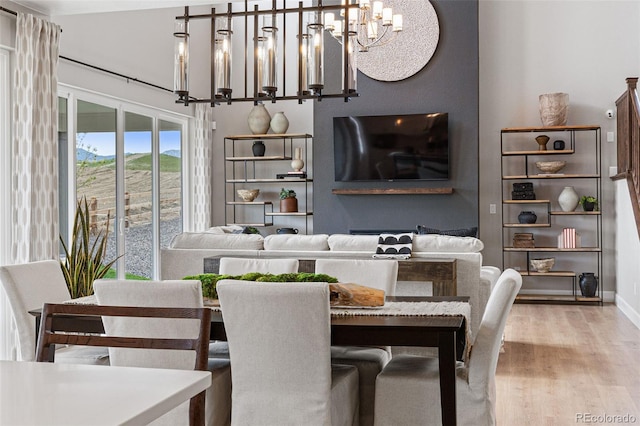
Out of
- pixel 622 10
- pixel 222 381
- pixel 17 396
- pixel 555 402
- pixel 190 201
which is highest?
pixel 622 10

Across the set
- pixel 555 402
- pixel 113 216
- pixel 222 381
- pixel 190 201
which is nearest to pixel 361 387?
pixel 222 381

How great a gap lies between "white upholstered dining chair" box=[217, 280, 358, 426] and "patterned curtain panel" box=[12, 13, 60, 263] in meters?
3.04

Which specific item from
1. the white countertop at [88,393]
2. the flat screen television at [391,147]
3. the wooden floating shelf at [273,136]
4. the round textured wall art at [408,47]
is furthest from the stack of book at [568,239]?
the white countertop at [88,393]

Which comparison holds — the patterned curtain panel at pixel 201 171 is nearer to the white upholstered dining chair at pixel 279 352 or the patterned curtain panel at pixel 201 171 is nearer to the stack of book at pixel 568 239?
the stack of book at pixel 568 239

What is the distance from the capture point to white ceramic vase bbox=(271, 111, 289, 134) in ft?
32.7

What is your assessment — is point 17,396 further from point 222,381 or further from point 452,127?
point 452,127

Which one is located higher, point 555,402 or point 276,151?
point 276,151

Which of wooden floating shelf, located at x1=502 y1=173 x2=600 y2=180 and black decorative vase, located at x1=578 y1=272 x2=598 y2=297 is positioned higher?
wooden floating shelf, located at x1=502 y1=173 x2=600 y2=180

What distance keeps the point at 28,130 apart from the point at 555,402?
4.24m

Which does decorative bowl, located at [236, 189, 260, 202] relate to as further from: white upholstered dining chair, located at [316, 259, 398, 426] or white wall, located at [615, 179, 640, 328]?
white upholstered dining chair, located at [316, 259, 398, 426]

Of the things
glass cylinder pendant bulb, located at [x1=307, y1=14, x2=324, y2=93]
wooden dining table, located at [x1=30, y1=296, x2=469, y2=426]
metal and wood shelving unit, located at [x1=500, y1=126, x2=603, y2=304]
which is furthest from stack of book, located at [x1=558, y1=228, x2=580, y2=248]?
wooden dining table, located at [x1=30, y1=296, x2=469, y2=426]

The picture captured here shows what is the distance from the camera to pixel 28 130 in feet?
18.3

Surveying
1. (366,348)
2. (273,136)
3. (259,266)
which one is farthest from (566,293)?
(259,266)

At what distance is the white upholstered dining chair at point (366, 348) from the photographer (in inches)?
148
